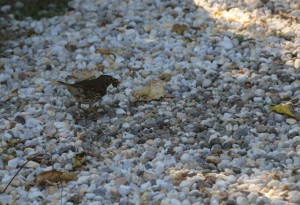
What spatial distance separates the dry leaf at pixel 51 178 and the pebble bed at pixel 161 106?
4 cm

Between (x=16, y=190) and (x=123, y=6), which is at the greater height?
(x=123, y=6)

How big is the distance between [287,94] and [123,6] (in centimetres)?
247

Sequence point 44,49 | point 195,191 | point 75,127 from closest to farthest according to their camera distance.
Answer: point 195,191 → point 75,127 → point 44,49

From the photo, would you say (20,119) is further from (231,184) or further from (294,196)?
(294,196)

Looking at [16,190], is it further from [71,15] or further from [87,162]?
[71,15]

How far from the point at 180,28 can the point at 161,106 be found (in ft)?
4.57

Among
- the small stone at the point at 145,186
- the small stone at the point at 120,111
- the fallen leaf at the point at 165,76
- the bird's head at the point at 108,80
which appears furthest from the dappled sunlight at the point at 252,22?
the small stone at the point at 145,186

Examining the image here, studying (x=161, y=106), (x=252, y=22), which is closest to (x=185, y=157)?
A: (x=161, y=106)

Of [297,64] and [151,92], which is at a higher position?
[297,64]

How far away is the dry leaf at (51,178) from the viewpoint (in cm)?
443

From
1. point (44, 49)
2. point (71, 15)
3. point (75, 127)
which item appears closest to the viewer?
point (75, 127)

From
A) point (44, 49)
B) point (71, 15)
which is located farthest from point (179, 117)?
point (71, 15)

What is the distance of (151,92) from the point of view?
549 cm

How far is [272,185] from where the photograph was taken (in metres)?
4.20
